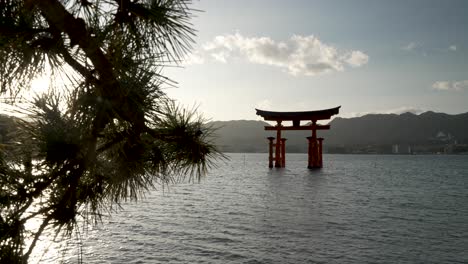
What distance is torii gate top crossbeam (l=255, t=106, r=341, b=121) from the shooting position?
43.8 meters

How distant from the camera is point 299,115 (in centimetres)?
4500

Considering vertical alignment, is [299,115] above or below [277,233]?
above

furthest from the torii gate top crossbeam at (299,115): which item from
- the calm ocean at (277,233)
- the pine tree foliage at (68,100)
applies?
the pine tree foliage at (68,100)

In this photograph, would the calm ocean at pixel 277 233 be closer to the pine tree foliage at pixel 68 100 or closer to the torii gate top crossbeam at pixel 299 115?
the pine tree foliage at pixel 68 100

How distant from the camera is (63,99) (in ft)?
6.07

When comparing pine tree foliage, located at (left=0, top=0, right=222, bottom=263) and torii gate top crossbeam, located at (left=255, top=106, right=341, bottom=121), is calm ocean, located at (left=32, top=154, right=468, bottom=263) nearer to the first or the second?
pine tree foliage, located at (left=0, top=0, right=222, bottom=263)

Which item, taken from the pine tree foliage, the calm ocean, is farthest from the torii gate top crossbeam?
the pine tree foliage

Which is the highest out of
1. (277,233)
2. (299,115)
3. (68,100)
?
(299,115)

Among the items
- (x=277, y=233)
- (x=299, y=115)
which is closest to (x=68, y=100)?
(x=277, y=233)

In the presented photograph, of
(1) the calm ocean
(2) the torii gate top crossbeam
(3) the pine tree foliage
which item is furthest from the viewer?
(2) the torii gate top crossbeam

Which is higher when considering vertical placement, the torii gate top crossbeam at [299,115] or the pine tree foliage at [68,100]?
the torii gate top crossbeam at [299,115]

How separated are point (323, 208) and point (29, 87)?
22349 millimetres

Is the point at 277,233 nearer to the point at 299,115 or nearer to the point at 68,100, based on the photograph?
the point at 68,100

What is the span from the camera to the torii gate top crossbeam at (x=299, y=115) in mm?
43781
